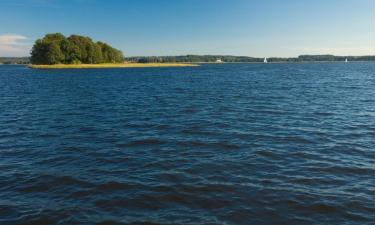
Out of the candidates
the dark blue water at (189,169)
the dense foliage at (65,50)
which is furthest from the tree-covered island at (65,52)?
the dark blue water at (189,169)

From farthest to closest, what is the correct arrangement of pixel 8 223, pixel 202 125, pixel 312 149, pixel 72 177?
1. pixel 202 125
2. pixel 312 149
3. pixel 72 177
4. pixel 8 223

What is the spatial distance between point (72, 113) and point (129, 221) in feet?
82.0

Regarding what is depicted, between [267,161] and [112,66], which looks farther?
[112,66]

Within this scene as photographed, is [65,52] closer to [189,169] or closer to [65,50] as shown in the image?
[65,50]

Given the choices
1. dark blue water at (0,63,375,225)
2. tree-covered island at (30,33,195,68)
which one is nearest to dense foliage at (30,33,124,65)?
tree-covered island at (30,33,195,68)

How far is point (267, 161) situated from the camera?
17.2 m

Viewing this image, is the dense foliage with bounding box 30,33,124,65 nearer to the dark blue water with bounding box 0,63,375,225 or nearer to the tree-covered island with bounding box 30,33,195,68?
the tree-covered island with bounding box 30,33,195,68

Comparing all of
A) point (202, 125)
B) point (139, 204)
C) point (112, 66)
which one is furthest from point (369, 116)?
point (112, 66)

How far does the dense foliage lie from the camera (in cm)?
15838

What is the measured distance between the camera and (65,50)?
16400cm

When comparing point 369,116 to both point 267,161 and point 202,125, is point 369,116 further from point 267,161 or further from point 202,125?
point 267,161

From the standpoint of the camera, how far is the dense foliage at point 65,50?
158 metres

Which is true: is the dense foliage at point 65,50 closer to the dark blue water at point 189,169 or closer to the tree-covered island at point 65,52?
the tree-covered island at point 65,52

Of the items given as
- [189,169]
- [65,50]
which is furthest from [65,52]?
[189,169]
